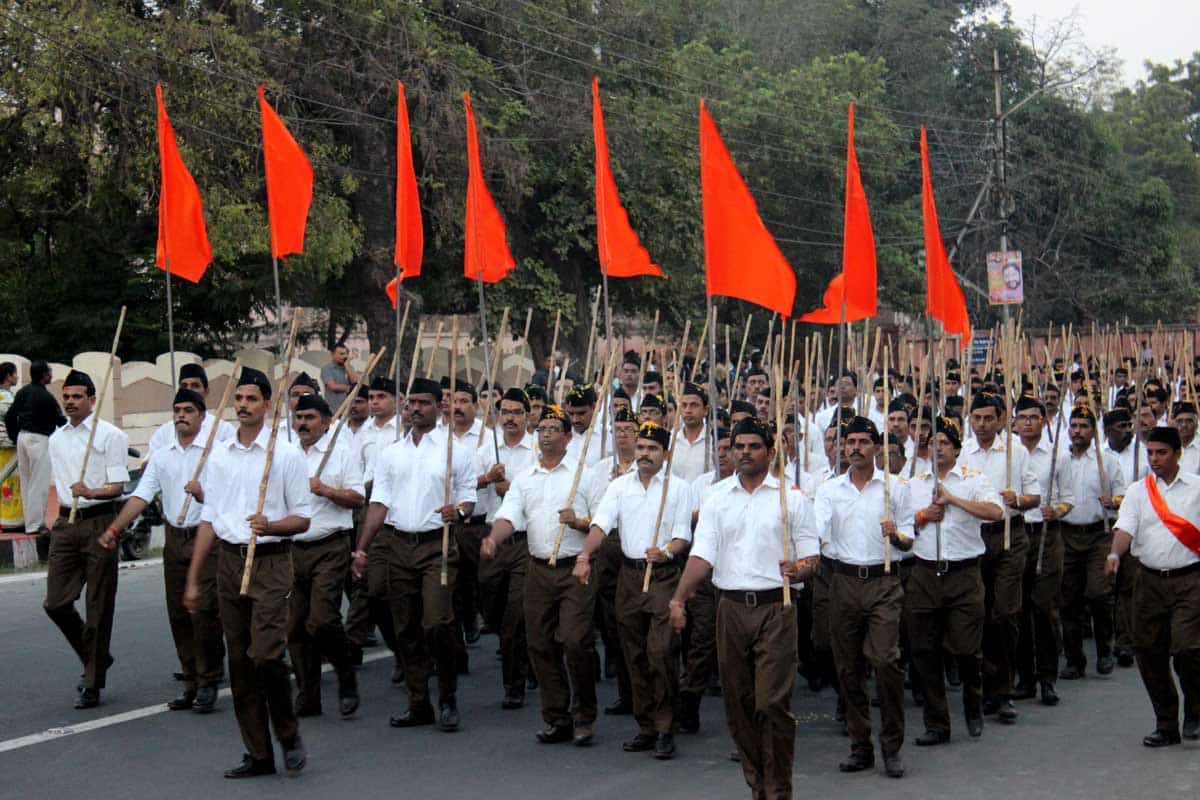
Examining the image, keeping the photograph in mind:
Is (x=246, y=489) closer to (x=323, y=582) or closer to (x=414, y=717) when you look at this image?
(x=323, y=582)

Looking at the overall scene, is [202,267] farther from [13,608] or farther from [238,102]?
[238,102]

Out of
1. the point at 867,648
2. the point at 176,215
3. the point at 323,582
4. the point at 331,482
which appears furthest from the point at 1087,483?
the point at 176,215

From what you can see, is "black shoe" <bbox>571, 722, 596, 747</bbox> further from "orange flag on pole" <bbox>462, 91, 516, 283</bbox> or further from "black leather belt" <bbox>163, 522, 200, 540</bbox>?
"orange flag on pole" <bbox>462, 91, 516, 283</bbox>

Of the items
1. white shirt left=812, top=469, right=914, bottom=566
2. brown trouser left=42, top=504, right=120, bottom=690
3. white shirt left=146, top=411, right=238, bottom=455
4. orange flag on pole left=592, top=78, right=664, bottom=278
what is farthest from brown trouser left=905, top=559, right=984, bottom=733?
brown trouser left=42, top=504, right=120, bottom=690

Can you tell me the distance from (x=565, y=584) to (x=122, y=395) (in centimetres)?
1333

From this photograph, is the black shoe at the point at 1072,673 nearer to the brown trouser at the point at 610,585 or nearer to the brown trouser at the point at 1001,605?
the brown trouser at the point at 1001,605

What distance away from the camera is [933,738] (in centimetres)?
833

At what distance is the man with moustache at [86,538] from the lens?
30.3 ft

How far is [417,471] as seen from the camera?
9039mm

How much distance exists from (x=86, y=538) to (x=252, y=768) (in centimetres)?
256

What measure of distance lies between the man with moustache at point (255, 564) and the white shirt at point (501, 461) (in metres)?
2.91

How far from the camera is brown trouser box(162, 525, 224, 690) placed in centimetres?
879

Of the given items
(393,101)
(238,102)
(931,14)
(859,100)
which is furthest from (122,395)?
(931,14)

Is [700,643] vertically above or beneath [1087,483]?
beneath
